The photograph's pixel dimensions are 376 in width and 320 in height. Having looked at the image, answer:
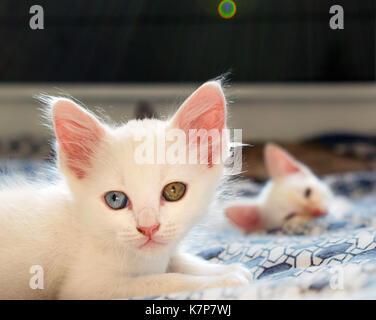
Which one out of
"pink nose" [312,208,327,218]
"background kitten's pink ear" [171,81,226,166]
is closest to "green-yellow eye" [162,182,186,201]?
"background kitten's pink ear" [171,81,226,166]

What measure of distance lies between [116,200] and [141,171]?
2.7 inches

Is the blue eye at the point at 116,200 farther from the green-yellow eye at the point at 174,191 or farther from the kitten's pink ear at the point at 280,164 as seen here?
the kitten's pink ear at the point at 280,164

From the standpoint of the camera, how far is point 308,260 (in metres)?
0.99

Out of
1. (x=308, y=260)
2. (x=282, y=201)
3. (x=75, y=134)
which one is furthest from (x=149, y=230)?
(x=282, y=201)

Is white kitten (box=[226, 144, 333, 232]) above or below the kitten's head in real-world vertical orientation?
above

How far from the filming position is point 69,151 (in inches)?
35.1

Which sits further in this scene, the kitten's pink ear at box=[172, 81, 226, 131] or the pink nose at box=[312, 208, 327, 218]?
the pink nose at box=[312, 208, 327, 218]

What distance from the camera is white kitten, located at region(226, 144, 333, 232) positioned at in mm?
1712
